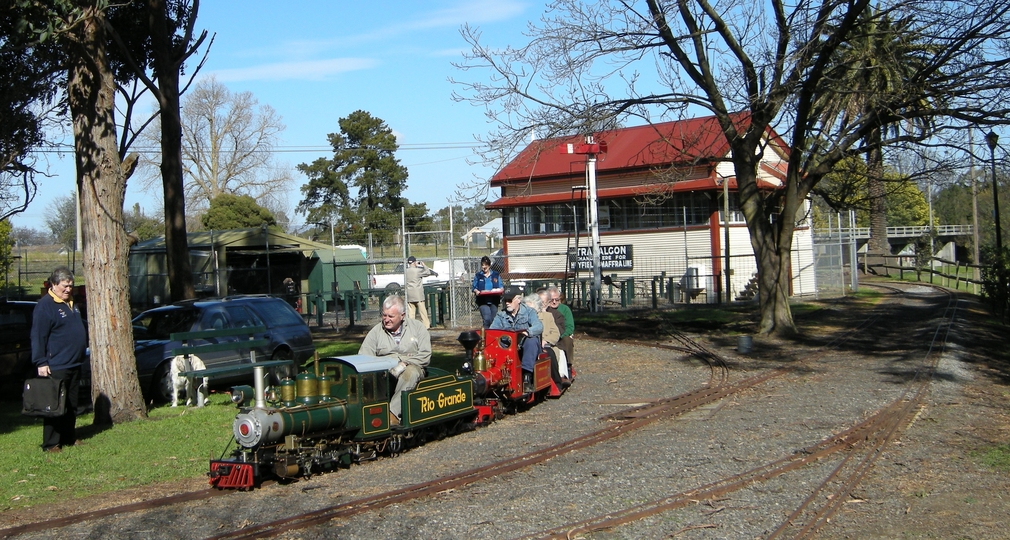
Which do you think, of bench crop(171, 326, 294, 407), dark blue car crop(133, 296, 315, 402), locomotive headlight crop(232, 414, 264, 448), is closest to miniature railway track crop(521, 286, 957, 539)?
locomotive headlight crop(232, 414, 264, 448)

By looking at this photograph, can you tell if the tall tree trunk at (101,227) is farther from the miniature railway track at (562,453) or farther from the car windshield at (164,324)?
the miniature railway track at (562,453)

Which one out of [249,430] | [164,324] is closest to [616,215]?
[164,324]

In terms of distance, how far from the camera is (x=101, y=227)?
10594mm

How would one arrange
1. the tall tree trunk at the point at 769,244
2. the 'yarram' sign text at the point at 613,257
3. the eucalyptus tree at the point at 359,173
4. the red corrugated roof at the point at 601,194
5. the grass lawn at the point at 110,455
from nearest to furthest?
the grass lawn at the point at 110,455 < the tall tree trunk at the point at 769,244 < the red corrugated roof at the point at 601,194 < the 'yarram' sign text at the point at 613,257 < the eucalyptus tree at the point at 359,173

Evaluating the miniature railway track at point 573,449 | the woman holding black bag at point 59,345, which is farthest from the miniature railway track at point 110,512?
the woman holding black bag at point 59,345

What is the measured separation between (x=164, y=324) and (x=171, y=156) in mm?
3423

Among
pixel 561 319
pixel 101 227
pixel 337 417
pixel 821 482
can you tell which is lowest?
pixel 821 482

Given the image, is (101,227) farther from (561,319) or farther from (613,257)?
(613,257)

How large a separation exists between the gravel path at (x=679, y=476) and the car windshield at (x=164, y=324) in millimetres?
5704

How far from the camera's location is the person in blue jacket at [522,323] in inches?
449

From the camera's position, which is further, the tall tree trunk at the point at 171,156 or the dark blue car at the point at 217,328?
the tall tree trunk at the point at 171,156

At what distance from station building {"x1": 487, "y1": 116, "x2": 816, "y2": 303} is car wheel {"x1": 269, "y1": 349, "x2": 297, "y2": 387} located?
17323 mm

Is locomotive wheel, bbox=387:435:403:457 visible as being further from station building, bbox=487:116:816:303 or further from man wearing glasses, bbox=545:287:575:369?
station building, bbox=487:116:816:303

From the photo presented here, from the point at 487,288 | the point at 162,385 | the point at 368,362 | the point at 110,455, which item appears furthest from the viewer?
the point at 487,288
